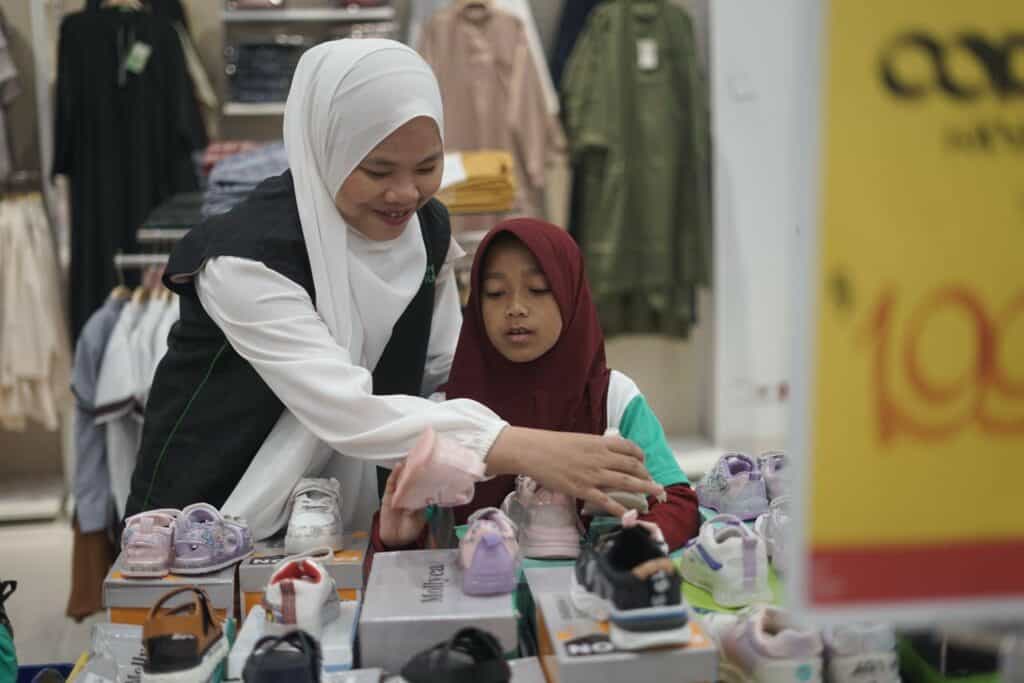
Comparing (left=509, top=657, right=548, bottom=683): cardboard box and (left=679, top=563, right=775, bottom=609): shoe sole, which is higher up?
(left=679, top=563, right=775, bottom=609): shoe sole

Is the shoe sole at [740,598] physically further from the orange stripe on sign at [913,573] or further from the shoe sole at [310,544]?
the orange stripe on sign at [913,573]

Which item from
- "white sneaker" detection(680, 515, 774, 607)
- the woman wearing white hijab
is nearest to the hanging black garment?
the woman wearing white hijab

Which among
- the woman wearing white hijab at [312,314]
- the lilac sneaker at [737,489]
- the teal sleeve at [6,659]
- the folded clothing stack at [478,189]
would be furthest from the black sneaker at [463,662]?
the folded clothing stack at [478,189]

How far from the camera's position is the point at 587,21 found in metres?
4.42

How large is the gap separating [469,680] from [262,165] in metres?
2.28

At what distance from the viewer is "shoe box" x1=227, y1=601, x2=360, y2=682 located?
121cm

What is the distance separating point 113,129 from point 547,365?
2948mm

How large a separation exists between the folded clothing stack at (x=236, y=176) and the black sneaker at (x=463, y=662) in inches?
82.2

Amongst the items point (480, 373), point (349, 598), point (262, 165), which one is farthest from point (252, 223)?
point (262, 165)

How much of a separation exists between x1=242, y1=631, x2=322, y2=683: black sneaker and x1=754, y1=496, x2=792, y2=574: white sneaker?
1.97ft

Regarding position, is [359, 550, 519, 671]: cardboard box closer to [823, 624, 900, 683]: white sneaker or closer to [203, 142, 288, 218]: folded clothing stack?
[823, 624, 900, 683]: white sneaker

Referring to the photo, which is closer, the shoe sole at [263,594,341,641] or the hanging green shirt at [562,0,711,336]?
the shoe sole at [263,594,341,641]

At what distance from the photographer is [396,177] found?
5.38ft

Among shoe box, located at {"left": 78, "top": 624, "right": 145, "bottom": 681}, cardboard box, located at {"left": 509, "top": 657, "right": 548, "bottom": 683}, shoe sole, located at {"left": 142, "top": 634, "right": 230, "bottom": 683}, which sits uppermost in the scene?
shoe sole, located at {"left": 142, "top": 634, "right": 230, "bottom": 683}
